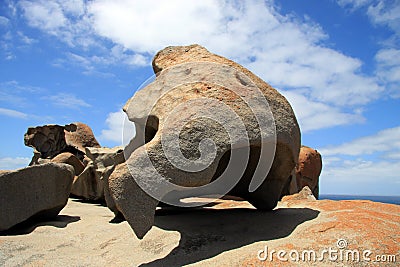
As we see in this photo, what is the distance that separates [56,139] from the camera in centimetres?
1802

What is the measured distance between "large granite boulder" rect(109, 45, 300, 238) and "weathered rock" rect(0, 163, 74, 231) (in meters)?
1.57

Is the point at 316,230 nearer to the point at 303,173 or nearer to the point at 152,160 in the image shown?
the point at 152,160

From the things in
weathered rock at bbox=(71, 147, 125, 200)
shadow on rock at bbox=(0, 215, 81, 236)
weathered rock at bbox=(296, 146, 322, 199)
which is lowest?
shadow on rock at bbox=(0, 215, 81, 236)

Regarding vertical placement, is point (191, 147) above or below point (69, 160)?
below

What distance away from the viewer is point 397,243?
391 centimetres

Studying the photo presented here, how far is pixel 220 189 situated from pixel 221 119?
2.04 m

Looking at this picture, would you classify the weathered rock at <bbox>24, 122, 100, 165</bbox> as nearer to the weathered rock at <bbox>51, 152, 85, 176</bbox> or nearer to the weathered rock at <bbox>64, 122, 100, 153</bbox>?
the weathered rock at <bbox>64, 122, 100, 153</bbox>

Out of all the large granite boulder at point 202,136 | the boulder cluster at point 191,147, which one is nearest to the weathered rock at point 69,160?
the boulder cluster at point 191,147

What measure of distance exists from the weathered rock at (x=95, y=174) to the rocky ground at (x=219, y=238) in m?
3.06

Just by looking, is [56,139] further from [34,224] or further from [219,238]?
[219,238]

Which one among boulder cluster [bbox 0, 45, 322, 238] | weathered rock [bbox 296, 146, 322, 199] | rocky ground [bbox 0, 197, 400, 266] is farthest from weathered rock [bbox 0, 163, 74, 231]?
weathered rock [bbox 296, 146, 322, 199]

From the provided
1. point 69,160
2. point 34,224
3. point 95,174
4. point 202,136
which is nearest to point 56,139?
point 69,160

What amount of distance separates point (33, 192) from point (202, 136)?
4.02m

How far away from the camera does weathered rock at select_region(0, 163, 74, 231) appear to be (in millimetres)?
6266
